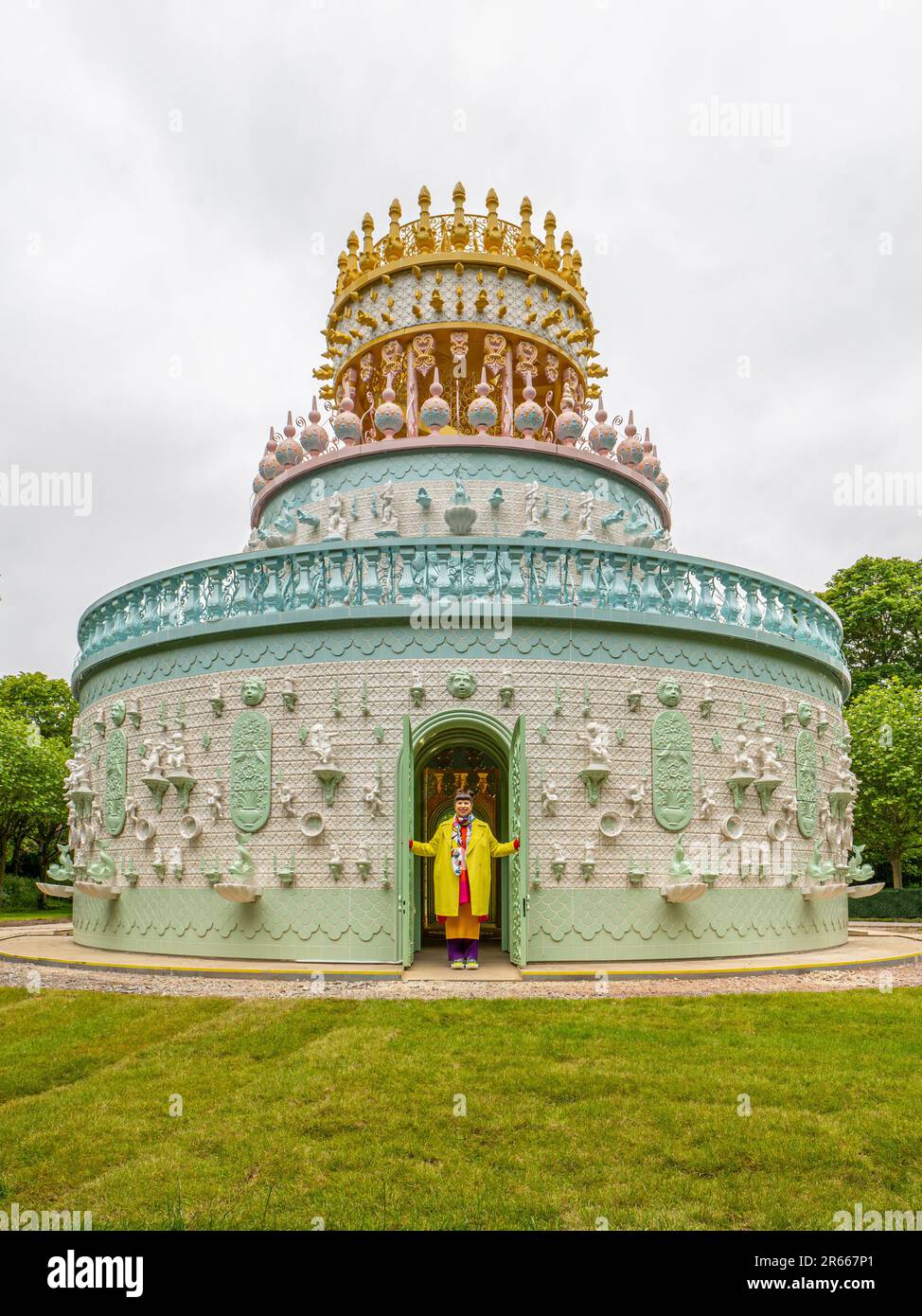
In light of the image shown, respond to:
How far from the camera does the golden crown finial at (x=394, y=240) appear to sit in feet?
68.6

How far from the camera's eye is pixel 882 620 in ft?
118

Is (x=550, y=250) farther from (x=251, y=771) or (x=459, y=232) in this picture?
(x=251, y=771)

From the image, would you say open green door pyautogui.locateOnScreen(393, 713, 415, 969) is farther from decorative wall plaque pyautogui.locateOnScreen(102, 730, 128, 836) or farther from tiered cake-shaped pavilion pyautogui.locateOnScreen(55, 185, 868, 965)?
decorative wall plaque pyautogui.locateOnScreen(102, 730, 128, 836)

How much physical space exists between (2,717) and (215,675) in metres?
23.7

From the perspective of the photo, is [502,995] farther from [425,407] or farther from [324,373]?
[324,373]

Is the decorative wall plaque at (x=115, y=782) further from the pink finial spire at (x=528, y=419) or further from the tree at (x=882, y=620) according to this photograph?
the tree at (x=882, y=620)

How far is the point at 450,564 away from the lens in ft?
45.6

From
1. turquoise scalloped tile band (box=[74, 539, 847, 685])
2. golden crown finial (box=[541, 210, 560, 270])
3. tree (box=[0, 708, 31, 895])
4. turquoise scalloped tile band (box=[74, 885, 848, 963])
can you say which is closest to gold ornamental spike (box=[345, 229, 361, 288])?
golden crown finial (box=[541, 210, 560, 270])

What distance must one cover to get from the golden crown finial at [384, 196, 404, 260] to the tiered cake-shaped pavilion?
6.03m

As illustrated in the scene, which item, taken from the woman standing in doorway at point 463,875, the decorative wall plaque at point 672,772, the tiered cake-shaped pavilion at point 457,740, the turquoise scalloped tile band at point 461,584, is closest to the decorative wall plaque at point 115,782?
the tiered cake-shaped pavilion at point 457,740

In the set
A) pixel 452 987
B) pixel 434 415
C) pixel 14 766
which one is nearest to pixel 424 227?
pixel 434 415

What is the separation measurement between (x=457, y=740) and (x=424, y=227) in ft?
40.7

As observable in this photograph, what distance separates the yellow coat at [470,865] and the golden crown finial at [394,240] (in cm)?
1352
